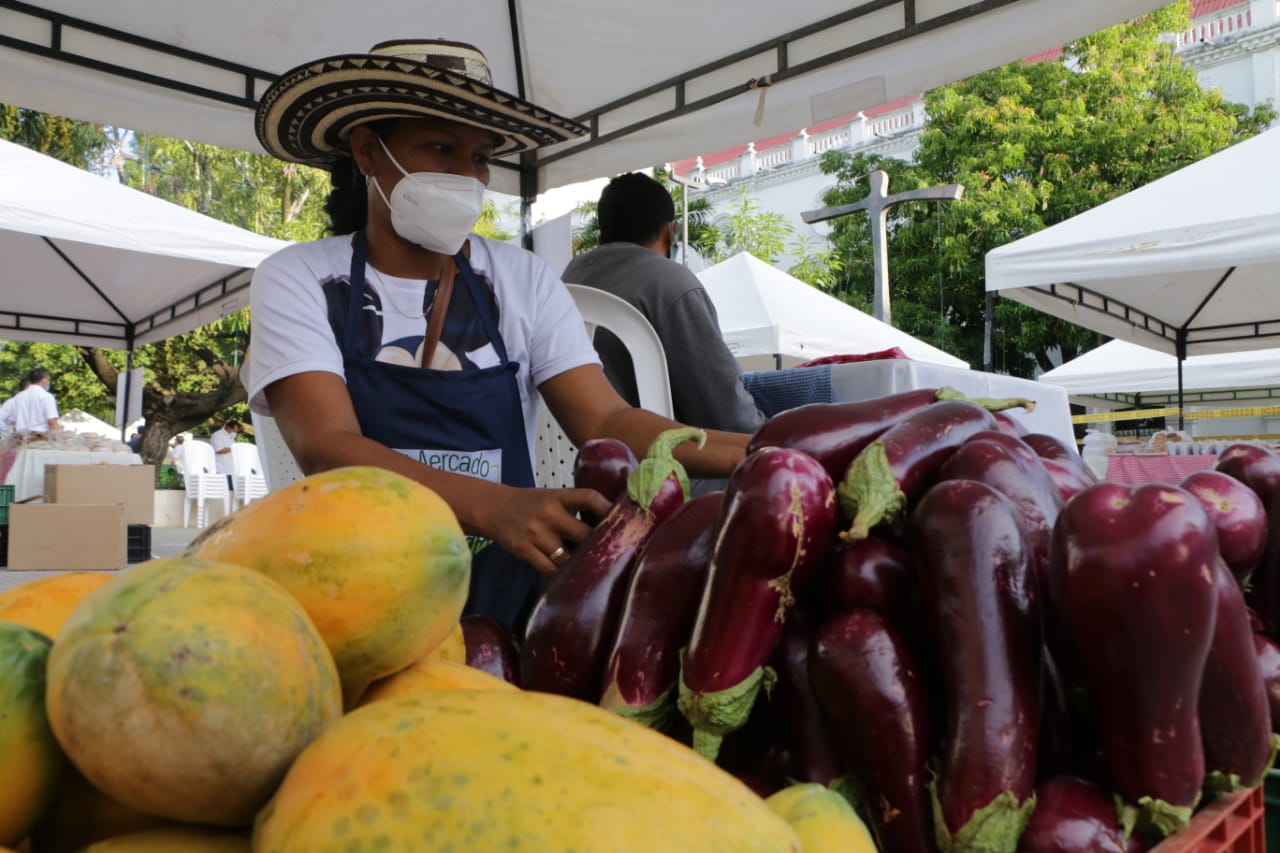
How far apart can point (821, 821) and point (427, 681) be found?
0.29 m

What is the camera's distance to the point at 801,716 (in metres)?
0.90

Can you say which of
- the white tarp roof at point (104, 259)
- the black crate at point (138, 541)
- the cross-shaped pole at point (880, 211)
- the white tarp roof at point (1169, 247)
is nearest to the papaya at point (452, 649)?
the white tarp roof at point (1169, 247)

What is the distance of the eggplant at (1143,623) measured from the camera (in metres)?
0.77

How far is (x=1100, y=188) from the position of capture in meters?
17.9

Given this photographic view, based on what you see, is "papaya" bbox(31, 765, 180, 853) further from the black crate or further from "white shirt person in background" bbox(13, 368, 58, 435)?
"white shirt person in background" bbox(13, 368, 58, 435)

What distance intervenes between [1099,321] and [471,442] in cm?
743

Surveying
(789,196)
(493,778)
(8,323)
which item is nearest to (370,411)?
(493,778)

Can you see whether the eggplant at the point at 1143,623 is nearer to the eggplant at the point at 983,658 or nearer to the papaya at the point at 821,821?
the eggplant at the point at 983,658

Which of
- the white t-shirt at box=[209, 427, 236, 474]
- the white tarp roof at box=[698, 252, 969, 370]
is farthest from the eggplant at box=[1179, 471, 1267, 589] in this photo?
the white t-shirt at box=[209, 427, 236, 474]

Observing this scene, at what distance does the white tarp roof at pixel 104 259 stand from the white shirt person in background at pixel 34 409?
2.57 m

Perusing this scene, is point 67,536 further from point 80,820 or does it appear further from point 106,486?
point 80,820

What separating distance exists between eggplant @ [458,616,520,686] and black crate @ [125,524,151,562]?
8556 millimetres

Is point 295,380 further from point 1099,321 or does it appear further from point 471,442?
point 1099,321

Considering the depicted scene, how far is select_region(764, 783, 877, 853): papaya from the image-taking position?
0.58 metres
